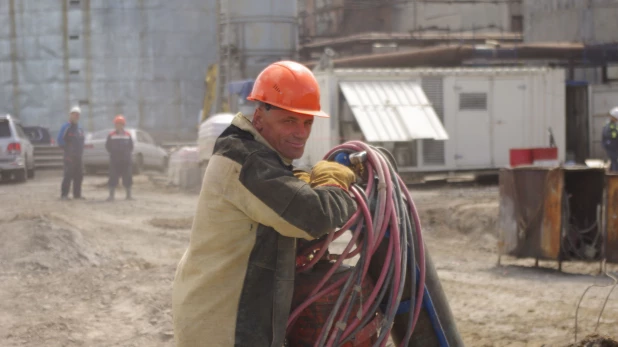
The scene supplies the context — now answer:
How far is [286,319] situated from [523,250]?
6.79 meters

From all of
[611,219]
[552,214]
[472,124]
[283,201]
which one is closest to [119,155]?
[472,124]

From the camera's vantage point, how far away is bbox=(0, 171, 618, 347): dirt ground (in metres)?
7.48

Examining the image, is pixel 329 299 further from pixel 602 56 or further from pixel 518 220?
pixel 602 56

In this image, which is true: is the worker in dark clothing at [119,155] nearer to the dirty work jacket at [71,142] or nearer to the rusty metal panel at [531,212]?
the dirty work jacket at [71,142]

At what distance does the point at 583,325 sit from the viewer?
23.8 feet

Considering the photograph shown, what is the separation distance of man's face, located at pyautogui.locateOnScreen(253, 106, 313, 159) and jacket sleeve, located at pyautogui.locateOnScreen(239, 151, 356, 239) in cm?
18

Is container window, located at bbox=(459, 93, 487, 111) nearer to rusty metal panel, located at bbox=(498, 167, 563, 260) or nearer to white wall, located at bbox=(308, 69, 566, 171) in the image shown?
white wall, located at bbox=(308, 69, 566, 171)

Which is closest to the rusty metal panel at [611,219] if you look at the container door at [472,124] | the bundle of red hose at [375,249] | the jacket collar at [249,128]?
the bundle of red hose at [375,249]

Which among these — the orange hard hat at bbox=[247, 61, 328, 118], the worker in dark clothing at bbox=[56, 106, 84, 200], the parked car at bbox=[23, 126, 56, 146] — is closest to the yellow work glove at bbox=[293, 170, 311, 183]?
the orange hard hat at bbox=[247, 61, 328, 118]

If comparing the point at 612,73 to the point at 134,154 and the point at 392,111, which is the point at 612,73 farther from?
the point at 134,154

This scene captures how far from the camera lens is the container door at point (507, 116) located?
826 inches

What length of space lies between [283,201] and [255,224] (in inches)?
7.7

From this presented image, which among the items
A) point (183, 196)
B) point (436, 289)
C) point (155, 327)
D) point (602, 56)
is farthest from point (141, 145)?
point (436, 289)

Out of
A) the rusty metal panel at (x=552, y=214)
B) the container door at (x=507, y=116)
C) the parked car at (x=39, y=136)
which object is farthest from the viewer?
the parked car at (x=39, y=136)
